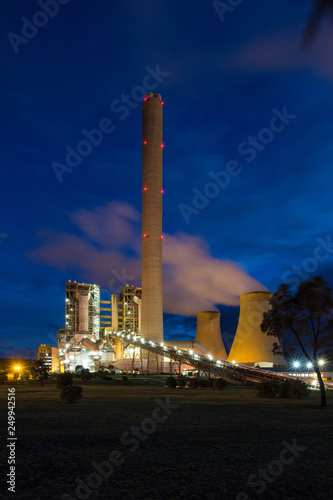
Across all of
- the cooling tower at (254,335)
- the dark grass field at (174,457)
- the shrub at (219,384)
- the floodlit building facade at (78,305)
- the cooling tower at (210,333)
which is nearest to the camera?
the dark grass field at (174,457)

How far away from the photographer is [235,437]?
11133 mm

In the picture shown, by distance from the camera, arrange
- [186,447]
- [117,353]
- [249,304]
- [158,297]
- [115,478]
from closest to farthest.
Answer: [115,478] → [186,447] → [249,304] → [158,297] → [117,353]

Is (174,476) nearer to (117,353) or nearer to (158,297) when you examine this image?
(158,297)

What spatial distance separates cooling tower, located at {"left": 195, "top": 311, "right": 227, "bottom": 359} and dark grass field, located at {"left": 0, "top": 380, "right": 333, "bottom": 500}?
7234cm

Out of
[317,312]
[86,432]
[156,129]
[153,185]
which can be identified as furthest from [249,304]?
[86,432]

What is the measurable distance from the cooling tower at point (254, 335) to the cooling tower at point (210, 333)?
17122 millimetres

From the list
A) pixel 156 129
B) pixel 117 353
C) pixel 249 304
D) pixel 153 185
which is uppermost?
pixel 156 129

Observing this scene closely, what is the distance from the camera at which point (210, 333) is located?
87688mm

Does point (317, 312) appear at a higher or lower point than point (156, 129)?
lower

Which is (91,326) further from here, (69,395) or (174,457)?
(174,457)

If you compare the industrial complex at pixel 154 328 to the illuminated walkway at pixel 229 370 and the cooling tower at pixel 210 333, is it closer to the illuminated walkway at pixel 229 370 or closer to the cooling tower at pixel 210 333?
the cooling tower at pixel 210 333

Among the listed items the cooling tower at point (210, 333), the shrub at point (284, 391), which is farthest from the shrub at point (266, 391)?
the cooling tower at point (210, 333)

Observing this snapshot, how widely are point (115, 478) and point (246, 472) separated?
7.12 ft

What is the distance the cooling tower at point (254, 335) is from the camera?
67.2 meters
